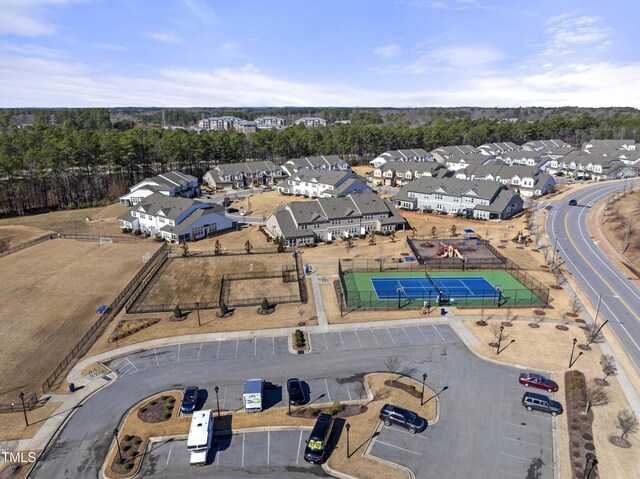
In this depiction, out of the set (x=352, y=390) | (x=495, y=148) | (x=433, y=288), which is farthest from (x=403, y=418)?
(x=495, y=148)

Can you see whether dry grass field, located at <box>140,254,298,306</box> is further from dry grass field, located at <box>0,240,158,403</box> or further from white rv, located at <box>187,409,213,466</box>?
white rv, located at <box>187,409,213,466</box>

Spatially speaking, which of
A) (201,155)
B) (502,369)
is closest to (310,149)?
(201,155)

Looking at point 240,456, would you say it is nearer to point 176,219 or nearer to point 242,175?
point 176,219

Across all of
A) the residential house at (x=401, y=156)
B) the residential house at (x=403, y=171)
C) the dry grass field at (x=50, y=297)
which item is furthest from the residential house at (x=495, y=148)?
the dry grass field at (x=50, y=297)

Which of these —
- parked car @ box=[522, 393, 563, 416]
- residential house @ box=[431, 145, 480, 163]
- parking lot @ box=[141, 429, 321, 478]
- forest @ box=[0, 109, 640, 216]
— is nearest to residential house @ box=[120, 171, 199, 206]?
forest @ box=[0, 109, 640, 216]

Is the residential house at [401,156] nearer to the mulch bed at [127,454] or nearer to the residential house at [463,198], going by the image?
the residential house at [463,198]

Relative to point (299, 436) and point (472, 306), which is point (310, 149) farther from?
point (299, 436)
